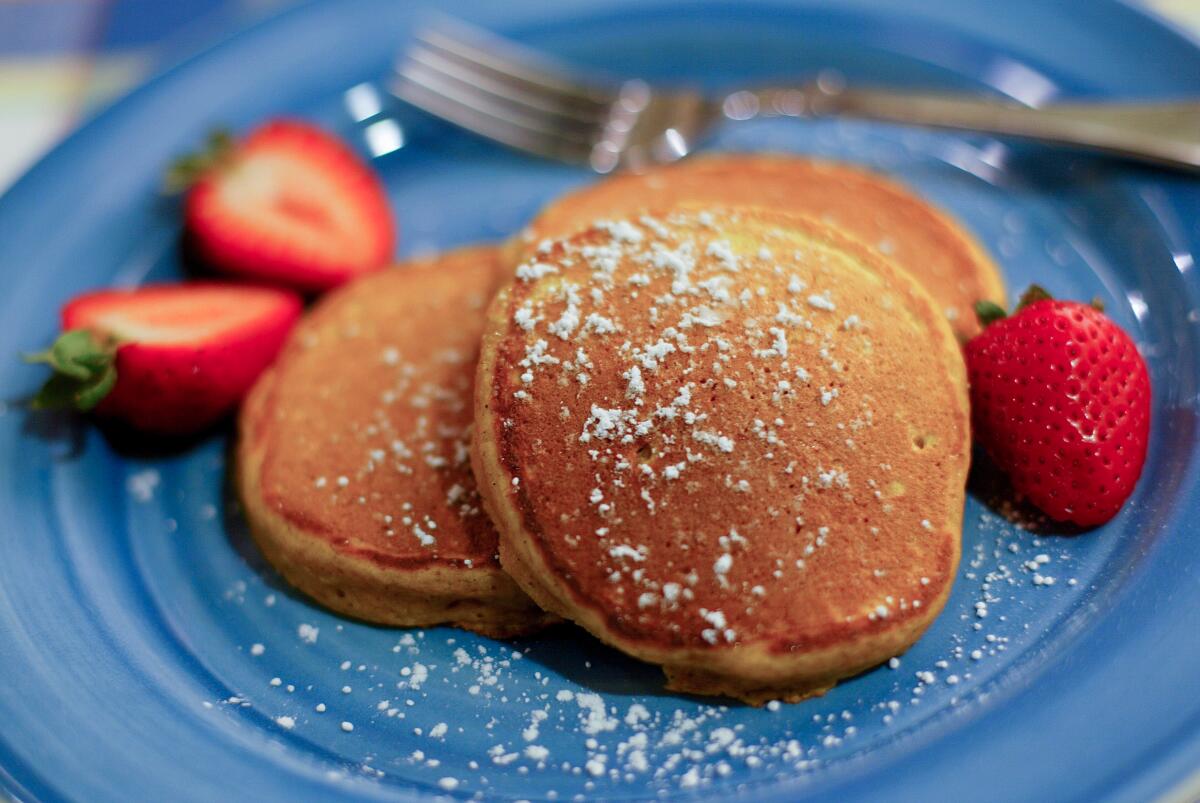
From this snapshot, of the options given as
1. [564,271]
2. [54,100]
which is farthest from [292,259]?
[54,100]

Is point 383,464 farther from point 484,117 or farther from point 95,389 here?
point 484,117

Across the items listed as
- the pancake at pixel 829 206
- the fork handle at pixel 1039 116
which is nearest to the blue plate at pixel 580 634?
the fork handle at pixel 1039 116

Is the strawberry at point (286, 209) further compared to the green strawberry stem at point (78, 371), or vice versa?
the strawberry at point (286, 209)

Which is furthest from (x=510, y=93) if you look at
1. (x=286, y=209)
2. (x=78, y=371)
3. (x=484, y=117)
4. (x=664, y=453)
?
(x=664, y=453)

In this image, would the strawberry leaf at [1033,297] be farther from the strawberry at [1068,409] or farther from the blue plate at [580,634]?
the blue plate at [580,634]

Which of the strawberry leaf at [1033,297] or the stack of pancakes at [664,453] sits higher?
the strawberry leaf at [1033,297]

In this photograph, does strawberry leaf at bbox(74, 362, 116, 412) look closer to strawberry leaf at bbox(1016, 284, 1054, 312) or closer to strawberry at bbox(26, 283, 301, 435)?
strawberry at bbox(26, 283, 301, 435)

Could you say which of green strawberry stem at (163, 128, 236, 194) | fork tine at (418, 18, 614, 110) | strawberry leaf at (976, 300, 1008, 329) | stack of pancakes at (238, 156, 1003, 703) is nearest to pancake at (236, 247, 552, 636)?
stack of pancakes at (238, 156, 1003, 703)
